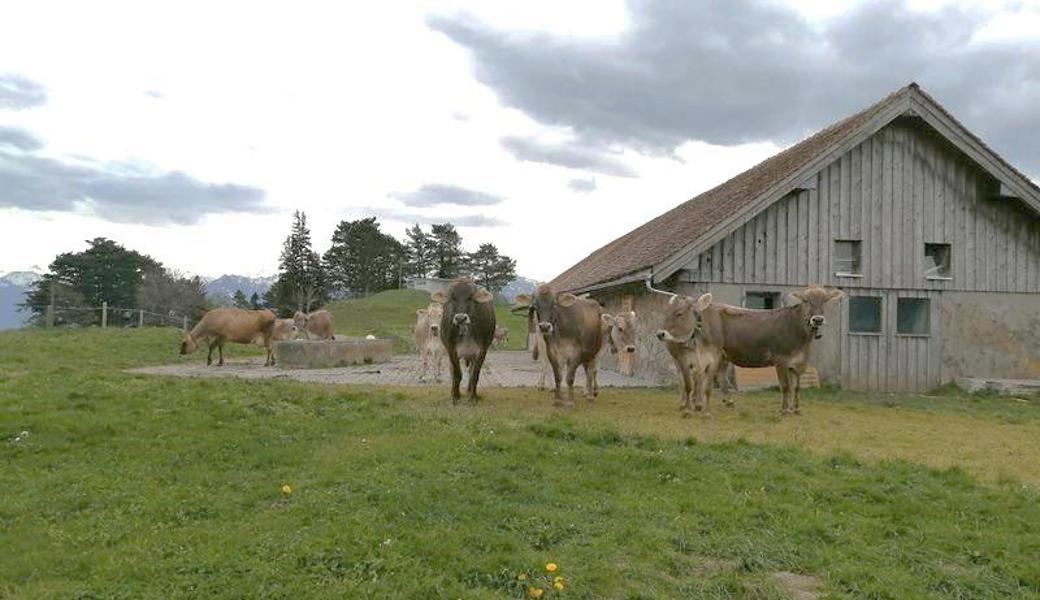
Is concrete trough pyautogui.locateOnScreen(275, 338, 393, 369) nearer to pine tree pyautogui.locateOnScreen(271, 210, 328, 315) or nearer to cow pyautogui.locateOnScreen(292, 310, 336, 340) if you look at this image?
cow pyautogui.locateOnScreen(292, 310, 336, 340)

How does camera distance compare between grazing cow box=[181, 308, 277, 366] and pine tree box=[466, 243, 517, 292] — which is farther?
pine tree box=[466, 243, 517, 292]

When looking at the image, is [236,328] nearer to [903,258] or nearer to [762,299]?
[762,299]

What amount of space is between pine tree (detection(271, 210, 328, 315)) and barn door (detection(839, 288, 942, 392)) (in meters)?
59.2

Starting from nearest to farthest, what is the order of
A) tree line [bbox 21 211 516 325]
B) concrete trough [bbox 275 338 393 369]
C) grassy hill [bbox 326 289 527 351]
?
concrete trough [bbox 275 338 393 369]
grassy hill [bbox 326 289 527 351]
tree line [bbox 21 211 516 325]

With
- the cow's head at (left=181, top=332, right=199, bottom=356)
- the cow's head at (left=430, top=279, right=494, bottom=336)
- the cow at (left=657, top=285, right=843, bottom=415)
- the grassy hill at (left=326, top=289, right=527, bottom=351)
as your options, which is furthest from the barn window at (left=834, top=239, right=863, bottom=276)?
the grassy hill at (left=326, top=289, right=527, bottom=351)

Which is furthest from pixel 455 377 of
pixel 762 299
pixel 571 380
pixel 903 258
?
pixel 903 258

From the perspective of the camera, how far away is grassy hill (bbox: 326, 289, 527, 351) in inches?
1540

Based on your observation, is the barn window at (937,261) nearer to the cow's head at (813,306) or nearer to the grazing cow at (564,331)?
the cow's head at (813,306)

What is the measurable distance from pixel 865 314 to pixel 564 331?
27.9ft

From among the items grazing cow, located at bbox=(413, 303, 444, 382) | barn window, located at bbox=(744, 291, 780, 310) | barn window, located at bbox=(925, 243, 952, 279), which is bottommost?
grazing cow, located at bbox=(413, 303, 444, 382)

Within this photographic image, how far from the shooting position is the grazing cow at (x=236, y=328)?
21.2m

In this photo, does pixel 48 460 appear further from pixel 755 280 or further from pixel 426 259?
pixel 426 259

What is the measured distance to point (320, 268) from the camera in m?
81.9

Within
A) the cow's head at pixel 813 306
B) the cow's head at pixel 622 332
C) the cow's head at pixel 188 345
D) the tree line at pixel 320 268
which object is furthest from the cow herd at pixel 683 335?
the tree line at pixel 320 268
